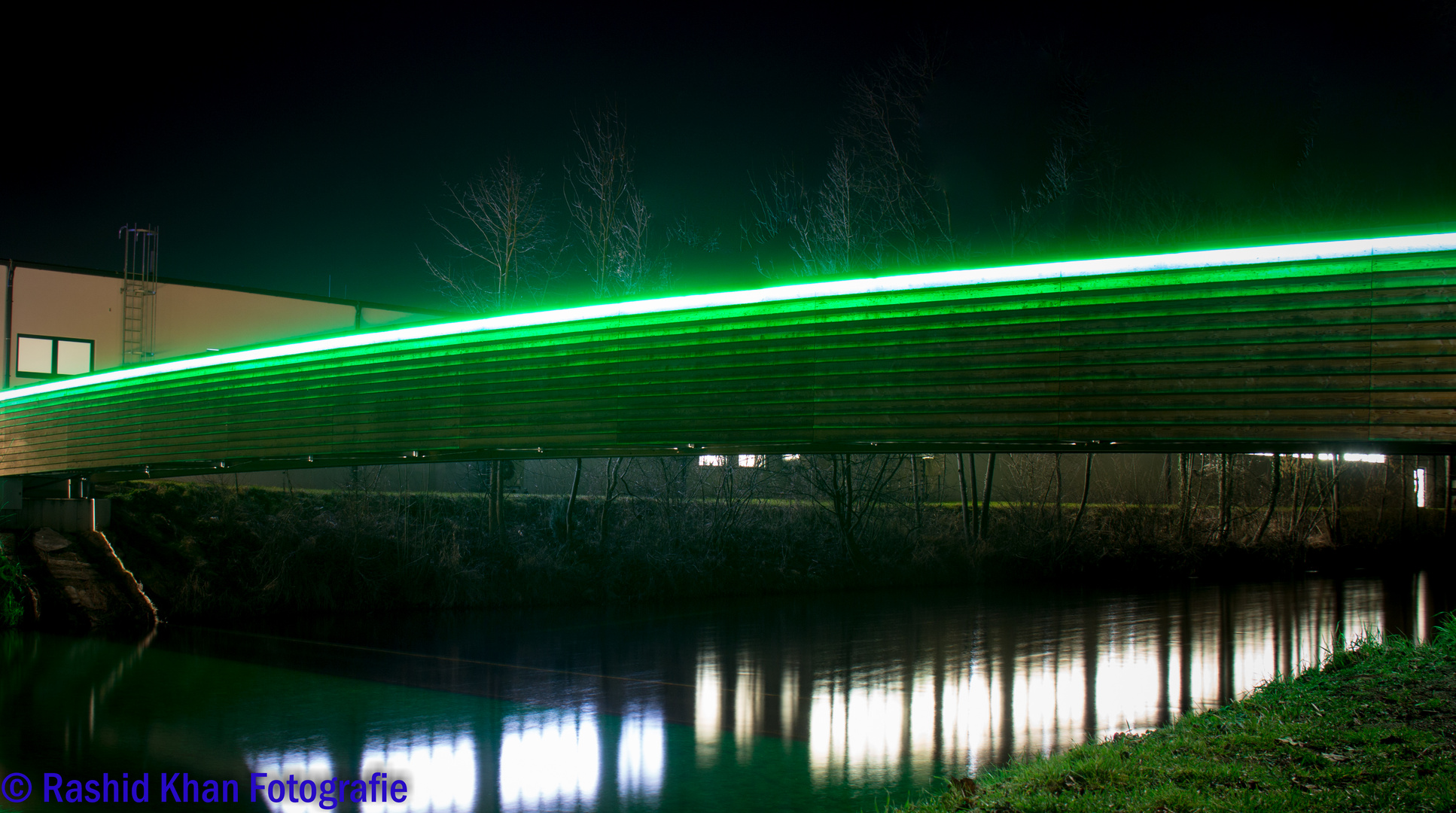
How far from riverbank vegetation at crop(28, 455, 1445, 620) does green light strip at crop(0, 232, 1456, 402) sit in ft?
13.9

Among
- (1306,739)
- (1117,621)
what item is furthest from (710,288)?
(1117,621)

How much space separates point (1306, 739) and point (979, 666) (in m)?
7.09

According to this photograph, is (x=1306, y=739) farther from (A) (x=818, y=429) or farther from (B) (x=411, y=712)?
(B) (x=411, y=712)

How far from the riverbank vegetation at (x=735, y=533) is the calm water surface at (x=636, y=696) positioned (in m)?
1.10

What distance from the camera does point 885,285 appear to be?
28.9 ft

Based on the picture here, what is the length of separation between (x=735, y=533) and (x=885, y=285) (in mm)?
12686

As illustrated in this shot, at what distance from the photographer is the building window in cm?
2008

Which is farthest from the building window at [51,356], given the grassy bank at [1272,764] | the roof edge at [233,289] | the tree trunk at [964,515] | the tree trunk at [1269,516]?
the tree trunk at [1269,516]

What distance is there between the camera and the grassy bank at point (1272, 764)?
15.6ft

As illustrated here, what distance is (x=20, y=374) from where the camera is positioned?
65.3 ft

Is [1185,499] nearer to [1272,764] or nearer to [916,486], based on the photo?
[916,486]

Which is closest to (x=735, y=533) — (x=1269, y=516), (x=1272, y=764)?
(x=1269, y=516)

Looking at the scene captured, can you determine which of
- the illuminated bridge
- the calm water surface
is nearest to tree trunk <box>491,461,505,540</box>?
the calm water surface

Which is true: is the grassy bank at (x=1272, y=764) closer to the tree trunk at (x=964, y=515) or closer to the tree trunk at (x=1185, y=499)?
the tree trunk at (x=964, y=515)
